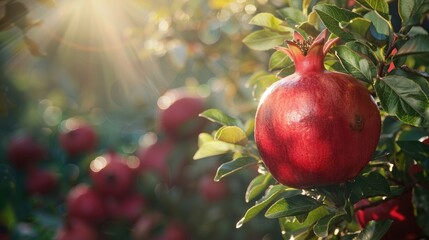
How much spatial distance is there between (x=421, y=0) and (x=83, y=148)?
171 cm

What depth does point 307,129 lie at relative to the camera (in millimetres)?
661

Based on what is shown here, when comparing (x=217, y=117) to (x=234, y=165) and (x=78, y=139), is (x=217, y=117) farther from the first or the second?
(x=78, y=139)

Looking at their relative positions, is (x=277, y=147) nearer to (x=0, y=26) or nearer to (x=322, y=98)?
(x=322, y=98)

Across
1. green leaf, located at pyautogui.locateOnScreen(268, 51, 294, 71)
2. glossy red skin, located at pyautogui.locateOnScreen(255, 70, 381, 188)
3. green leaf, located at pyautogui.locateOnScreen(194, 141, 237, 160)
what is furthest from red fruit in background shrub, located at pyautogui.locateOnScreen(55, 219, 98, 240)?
glossy red skin, located at pyautogui.locateOnScreen(255, 70, 381, 188)

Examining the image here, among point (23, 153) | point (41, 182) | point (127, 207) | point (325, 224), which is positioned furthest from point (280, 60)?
point (23, 153)

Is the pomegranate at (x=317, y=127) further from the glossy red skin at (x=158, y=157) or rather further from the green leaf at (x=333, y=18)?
the glossy red skin at (x=158, y=157)

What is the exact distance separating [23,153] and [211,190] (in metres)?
0.88

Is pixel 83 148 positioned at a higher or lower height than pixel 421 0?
lower

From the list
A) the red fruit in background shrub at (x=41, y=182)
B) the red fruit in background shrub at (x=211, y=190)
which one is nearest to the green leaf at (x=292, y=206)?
the red fruit in background shrub at (x=211, y=190)

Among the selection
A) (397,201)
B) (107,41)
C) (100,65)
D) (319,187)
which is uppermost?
(319,187)

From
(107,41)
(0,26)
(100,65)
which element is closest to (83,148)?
(107,41)

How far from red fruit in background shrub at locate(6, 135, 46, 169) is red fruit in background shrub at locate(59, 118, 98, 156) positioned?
0.10 meters

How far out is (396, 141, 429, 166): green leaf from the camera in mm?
774

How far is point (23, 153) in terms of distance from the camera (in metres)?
2.21
